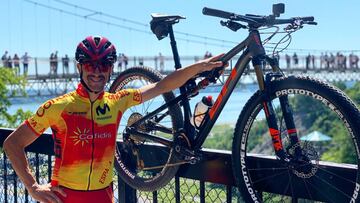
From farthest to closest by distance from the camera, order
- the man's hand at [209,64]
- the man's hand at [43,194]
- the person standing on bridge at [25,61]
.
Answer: the person standing on bridge at [25,61] < the man's hand at [209,64] < the man's hand at [43,194]

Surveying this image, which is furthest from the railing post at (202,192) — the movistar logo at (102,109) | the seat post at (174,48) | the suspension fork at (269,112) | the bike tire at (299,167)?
the movistar logo at (102,109)

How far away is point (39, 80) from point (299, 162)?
28867mm

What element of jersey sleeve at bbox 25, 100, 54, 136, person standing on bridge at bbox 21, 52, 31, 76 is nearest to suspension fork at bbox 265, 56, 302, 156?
jersey sleeve at bbox 25, 100, 54, 136

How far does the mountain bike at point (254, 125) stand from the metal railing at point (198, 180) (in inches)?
0.4

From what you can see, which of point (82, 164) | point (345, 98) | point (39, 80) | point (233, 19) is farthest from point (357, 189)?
point (39, 80)

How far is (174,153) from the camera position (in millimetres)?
3090

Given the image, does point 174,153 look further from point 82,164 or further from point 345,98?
point 345,98

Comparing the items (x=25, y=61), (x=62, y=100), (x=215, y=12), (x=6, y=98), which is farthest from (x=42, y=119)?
(x=25, y=61)

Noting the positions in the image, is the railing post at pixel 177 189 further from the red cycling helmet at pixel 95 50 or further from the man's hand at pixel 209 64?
the red cycling helmet at pixel 95 50

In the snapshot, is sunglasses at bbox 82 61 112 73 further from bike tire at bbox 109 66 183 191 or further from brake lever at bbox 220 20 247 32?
bike tire at bbox 109 66 183 191

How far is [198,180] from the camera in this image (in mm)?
3002

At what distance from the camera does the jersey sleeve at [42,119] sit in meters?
2.30

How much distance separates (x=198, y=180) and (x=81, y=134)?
91cm

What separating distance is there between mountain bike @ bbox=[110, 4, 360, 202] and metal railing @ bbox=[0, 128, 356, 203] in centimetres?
1
